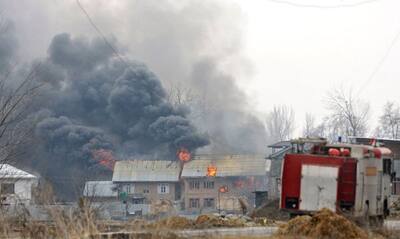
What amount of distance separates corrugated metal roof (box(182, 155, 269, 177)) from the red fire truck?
3659 centimetres

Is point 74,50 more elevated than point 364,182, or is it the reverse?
point 74,50

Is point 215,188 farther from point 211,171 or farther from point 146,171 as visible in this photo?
point 146,171

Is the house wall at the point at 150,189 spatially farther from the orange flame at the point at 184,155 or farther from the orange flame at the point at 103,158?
the orange flame at the point at 103,158

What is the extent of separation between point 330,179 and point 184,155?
40456 mm

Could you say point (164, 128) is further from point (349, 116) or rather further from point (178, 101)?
point (349, 116)

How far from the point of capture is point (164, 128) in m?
58.9

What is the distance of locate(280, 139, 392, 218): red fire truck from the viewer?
707 inches

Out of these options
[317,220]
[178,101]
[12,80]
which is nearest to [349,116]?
[178,101]

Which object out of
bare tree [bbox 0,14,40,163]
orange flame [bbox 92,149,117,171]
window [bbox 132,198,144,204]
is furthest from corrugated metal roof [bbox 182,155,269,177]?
bare tree [bbox 0,14,40,163]

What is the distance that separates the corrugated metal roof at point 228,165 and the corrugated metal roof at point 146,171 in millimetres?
1239

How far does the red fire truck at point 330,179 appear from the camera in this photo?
17953 millimetres

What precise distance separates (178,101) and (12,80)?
66.0 feet

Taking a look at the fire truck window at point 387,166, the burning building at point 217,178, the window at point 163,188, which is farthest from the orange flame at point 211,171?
the fire truck window at point 387,166

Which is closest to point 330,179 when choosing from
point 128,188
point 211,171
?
point 211,171
